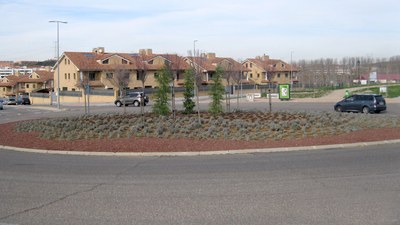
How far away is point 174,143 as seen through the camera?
48.2 feet

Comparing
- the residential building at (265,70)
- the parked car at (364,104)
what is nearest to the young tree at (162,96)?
the parked car at (364,104)

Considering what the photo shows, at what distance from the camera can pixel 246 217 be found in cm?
658

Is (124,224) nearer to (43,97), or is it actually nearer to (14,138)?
(14,138)

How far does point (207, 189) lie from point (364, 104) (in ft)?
90.3

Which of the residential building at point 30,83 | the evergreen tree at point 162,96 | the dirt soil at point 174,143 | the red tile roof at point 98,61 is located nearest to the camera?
the dirt soil at point 174,143

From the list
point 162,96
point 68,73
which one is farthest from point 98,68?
point 162,96

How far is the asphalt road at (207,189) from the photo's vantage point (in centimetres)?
667

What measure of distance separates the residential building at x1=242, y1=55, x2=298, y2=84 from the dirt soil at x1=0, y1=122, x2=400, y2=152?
286ft

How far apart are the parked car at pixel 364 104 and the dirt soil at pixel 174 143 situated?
17.2m

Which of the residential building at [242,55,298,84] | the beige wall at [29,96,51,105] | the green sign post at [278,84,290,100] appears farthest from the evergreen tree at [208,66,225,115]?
the residential building at [242,55,298,84]

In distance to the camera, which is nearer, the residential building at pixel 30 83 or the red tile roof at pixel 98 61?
the red tile roof at pixel 98 61

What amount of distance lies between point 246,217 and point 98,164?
20.1ft

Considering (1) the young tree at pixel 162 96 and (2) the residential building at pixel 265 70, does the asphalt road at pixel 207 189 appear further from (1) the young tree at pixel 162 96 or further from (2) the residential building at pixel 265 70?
(2) the residential building at pixel 265 70

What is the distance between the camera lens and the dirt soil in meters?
13.9
